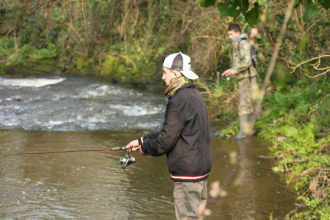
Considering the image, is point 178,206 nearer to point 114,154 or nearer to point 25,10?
point 114,154

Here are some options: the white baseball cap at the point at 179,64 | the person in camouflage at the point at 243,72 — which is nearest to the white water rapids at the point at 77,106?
the person in camouflage at the point at 243,72

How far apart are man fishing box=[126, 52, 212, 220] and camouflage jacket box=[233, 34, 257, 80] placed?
4357 mm

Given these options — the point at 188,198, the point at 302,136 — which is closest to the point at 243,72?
the point at 302,136

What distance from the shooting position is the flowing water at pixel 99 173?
168 inches

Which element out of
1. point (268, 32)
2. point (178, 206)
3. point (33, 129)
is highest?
point (268, 32)

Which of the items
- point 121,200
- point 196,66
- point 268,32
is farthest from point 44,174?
point 196,66

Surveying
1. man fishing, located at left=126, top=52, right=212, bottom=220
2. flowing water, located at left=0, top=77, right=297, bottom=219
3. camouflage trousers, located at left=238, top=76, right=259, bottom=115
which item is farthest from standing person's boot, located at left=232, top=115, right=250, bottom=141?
man fishing, located at left=126, top=52, right=212, bottom=220

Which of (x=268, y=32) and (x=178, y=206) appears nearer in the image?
(x=178, y=206)

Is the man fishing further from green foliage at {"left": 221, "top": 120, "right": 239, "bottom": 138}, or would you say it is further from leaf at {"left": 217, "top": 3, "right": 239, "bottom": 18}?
green foliage at {"left": 221, "top": 120, "right": 239, "bottom": 138}

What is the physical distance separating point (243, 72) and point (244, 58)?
0.29 m

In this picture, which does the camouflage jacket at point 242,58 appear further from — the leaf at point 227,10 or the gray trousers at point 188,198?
the leaf at point 227,10

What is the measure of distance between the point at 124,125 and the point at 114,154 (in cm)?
237

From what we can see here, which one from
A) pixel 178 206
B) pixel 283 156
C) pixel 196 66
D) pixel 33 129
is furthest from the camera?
pixel 196 66

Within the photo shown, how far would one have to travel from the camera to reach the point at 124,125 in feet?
29.3
